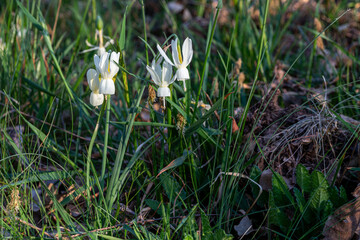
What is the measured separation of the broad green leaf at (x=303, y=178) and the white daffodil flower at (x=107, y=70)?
2.32ft

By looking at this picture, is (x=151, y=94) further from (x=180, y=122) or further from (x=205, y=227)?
(x=205, y=227)

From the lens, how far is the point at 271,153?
1.51 metres

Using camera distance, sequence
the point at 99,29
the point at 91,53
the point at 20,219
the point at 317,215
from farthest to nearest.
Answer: the point at 91,53 → the point at 99,29 → the point at 317,215 → the point at 20,219

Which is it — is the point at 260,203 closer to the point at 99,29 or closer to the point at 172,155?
the point at 172,155

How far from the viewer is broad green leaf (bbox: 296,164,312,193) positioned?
1.38 metres

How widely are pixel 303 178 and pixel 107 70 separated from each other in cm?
77

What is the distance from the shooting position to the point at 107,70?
120 cm

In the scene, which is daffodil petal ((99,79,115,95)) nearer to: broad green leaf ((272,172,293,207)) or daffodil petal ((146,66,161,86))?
daffodil petal ((146,66,161,86))

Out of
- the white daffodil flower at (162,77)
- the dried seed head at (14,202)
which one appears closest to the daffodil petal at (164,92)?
the white daffodil flower at (162,77)

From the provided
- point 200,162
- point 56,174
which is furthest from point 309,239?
point 56,174

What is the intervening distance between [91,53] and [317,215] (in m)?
1.50

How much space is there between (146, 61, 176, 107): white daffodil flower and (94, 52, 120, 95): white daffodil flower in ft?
0.41

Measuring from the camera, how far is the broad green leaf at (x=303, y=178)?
1385 mm

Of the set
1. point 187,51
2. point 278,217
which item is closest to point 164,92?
point 187,51
